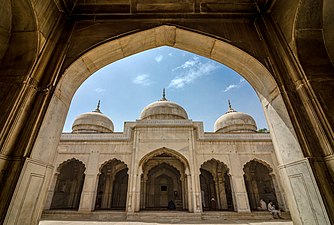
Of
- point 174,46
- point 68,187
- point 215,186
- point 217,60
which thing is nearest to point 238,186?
point 215,186

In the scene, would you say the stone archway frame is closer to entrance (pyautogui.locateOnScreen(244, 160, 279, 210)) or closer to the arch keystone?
the arch keystone

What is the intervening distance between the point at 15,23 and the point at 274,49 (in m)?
3.64

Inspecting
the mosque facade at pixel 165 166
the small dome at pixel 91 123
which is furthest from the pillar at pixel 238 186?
the small dome at pixel 91 123

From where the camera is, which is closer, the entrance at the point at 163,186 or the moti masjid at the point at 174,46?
the moti masjid at the point at 174,46

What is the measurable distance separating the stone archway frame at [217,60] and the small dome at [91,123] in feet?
48.8

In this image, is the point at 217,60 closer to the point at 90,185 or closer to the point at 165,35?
the point at 165,35

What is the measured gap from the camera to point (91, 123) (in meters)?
16.9

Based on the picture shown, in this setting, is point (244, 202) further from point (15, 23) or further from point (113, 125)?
point (113, 125)

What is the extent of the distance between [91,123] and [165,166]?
26.3ft

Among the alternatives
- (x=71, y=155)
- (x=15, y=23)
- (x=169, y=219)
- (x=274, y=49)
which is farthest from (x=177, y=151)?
(x=15, y=23)

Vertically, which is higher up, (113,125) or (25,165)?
(113,125)

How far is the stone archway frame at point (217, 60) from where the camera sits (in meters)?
1.88

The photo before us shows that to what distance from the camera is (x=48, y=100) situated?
7.51ft

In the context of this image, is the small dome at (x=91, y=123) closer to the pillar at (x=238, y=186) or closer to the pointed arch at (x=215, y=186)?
the pointed arch at (x=215, y=186)
